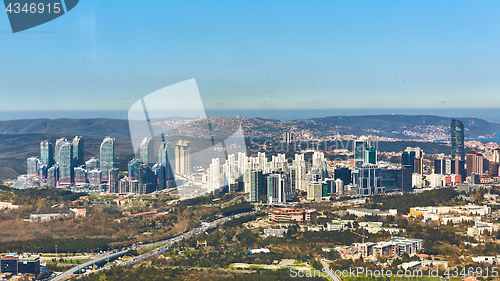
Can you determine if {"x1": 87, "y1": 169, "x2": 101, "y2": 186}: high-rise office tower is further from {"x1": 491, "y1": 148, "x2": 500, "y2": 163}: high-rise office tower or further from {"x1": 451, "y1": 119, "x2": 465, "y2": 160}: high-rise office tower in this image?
{"x1": 491, "y1": 148, "x2": 500, "y2": 163}: high-rise office tower

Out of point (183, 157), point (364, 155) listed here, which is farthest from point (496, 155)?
point (183, 157)

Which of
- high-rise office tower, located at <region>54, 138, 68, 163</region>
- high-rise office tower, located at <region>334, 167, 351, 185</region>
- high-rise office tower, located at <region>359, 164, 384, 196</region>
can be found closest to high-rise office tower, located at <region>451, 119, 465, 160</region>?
high-rise office tower, located at <region>359, 164, 384, 196</region>

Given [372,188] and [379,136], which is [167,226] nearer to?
[372,188]

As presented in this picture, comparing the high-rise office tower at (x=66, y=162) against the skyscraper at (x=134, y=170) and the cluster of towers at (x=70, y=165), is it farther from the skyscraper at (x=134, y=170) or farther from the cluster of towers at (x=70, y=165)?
the skyscraper at (x=134, y=170)

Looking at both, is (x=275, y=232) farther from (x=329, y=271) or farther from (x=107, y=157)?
(x=107, y=157)

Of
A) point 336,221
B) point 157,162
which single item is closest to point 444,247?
point 336,221
